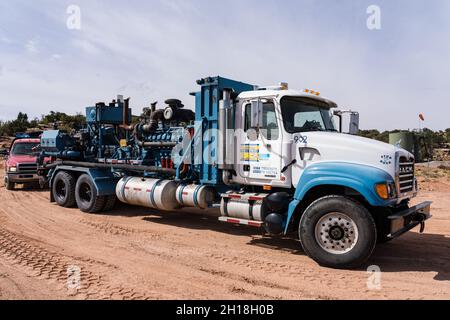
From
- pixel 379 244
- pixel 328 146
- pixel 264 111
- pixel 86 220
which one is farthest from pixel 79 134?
pixel 379 244

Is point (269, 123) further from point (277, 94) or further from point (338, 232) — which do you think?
point (338, 232)

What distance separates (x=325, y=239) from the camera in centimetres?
551

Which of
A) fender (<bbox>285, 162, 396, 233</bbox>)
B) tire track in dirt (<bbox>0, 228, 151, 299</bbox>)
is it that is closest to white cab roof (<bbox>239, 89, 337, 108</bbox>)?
fender (<bbox>285, 162, 396, 233</bbox>)

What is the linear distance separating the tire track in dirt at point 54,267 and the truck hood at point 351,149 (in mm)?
3506

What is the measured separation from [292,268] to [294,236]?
2.00 m

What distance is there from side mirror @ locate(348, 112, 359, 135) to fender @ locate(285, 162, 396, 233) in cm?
200

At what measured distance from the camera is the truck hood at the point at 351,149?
17.7 feet

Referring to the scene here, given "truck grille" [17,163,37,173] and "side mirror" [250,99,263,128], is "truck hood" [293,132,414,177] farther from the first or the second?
"truck grille" [17,163,37,173]

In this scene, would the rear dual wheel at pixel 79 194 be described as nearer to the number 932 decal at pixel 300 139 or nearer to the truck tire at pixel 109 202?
the truck tire at pixel 109 202

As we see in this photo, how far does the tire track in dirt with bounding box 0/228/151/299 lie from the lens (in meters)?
4.39

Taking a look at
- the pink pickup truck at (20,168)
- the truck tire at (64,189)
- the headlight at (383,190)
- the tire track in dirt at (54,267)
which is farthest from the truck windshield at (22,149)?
the headlight at (383,190)

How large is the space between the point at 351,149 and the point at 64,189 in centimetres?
859

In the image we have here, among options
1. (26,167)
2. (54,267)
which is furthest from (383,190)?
(26,167)

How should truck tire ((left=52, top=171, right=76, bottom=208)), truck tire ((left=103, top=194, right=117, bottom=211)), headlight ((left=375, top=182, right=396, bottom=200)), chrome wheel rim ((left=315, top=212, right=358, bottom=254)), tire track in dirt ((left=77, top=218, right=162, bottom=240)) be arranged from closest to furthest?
headlight ((left=375, top=182, right=396, bottom=200))
chrome wheel rim ((left=315, top=212, right=358, bottom=254))
tire track in dirt ((left=77, top=218, right=162, bottom=240))
truck tire ((left=103, top=194, right=117, bottom=211))
truck tire ((left=52, top=171, right=76, bottom=208))
